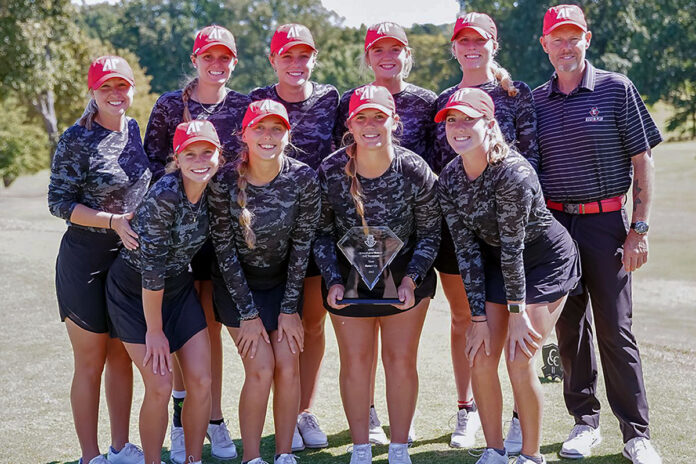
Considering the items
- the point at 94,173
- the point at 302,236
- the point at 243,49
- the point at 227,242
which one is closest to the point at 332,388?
the point at 302,236

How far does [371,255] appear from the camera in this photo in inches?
169

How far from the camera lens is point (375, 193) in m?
4.21

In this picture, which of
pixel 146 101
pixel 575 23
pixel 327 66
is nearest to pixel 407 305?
pixel 575 23

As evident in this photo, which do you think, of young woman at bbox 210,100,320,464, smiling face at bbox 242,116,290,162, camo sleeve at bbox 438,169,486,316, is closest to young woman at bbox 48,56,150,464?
young woman at bbox 210,100,320,464

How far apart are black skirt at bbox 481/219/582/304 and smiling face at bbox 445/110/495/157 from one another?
584 mm

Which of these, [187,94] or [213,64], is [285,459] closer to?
[187,94]

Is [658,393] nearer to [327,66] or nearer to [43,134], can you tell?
[43,134]

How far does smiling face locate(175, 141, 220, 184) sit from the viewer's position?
3955mm

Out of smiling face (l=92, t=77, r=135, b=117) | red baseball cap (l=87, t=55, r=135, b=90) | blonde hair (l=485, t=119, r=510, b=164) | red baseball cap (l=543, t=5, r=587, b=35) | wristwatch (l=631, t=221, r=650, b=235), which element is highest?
red baseball cap (l=543, t=5, r=587, b=35)

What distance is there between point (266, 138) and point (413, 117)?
3.51 feet

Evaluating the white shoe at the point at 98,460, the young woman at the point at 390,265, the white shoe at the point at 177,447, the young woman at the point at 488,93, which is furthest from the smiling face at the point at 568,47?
the white shoe at the point at 98,460

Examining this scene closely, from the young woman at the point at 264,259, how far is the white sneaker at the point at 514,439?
4.26ft

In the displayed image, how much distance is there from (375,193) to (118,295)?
1445 millimetres

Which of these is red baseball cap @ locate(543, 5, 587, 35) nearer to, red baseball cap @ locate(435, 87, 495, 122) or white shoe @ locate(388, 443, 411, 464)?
red baseball cap @ locate(435, 87, 495, 122)
